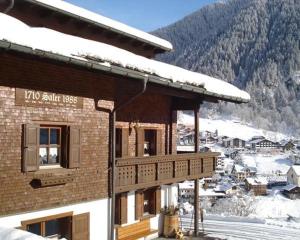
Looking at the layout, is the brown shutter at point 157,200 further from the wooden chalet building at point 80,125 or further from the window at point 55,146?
the window at point 55,146

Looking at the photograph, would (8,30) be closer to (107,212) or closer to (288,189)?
(107,212)

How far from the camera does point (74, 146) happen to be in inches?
446

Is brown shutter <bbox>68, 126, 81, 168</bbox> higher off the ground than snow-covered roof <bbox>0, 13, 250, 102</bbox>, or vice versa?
snow-covered roof <bbox>0, 13, 250, 102</bbox>

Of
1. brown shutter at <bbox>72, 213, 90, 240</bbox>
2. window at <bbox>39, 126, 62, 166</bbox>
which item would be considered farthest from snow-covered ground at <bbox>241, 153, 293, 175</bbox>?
window at <bbox>39, 126, 62, 166</bbox>

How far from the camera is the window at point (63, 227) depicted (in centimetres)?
1073

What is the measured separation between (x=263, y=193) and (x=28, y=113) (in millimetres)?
84053

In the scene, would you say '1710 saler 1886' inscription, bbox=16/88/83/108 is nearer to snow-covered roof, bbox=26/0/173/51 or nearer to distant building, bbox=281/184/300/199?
snow-covered roof, bbox=26/0/173/51

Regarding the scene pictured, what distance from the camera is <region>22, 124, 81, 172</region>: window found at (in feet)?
33.9

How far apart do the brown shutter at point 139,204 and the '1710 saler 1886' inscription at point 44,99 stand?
4.66 meters

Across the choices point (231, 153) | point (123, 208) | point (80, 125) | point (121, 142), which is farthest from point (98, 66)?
point (231, 153)

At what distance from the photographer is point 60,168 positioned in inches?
439

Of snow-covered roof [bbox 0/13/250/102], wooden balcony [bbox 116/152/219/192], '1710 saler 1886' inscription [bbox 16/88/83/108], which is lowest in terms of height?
wooden balcony [bbox 116/152/219/192]

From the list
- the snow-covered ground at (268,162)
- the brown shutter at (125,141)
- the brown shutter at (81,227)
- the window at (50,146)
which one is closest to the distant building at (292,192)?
the snow-covered ground at (268,162)

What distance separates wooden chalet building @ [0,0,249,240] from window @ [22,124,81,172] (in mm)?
24
